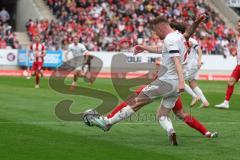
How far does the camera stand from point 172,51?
11289 millimetres

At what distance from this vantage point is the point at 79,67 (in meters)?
32.2

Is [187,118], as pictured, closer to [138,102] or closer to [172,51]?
[138,102]

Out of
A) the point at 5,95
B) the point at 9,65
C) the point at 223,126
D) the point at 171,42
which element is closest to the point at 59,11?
the point at 9,65

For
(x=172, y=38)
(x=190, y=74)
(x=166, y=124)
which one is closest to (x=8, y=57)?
(x=190, y=74)

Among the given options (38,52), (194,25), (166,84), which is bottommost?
(38,52)

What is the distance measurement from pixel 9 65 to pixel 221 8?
22015mm

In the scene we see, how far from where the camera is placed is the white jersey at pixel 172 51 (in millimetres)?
11297

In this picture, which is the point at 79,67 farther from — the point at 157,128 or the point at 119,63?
the point at 157,128

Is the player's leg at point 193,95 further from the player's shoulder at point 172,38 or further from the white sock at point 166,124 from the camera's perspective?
the player's shoulder at point 172,38

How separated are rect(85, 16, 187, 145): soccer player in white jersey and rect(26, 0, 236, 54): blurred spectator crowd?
107 feet

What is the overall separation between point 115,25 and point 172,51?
124 ft

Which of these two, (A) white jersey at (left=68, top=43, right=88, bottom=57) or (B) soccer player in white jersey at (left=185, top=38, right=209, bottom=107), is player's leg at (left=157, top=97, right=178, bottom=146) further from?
(A) white jersey at (left=68, top=43, right=88, bottom=57)

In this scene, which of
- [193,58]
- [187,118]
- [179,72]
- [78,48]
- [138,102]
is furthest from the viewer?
[78,48]

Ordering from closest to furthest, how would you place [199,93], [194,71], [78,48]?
[199,93] → [194,71] → [78,48]
